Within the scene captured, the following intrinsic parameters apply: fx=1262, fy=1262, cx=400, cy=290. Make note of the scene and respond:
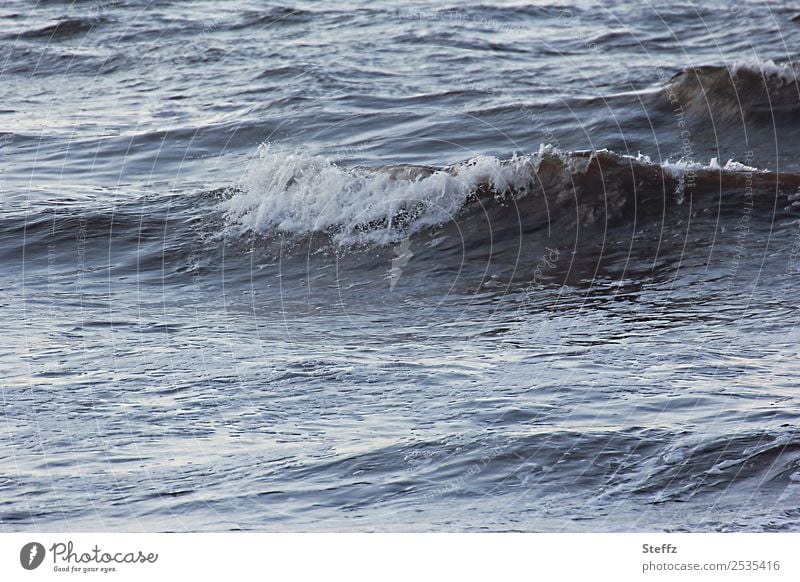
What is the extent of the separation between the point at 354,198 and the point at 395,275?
1.46 metres

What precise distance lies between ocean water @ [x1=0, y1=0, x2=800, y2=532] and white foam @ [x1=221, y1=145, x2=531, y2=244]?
0.03 metres

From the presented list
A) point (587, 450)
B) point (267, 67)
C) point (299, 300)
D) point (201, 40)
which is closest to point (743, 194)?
point (299, 300)

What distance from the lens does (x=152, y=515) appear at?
493cm

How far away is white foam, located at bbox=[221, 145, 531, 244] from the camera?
984 centimetres

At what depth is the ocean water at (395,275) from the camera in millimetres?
5199

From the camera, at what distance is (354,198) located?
10117 mm

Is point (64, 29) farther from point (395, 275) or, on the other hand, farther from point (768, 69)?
point (395, 275)

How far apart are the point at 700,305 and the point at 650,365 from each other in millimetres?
1268
